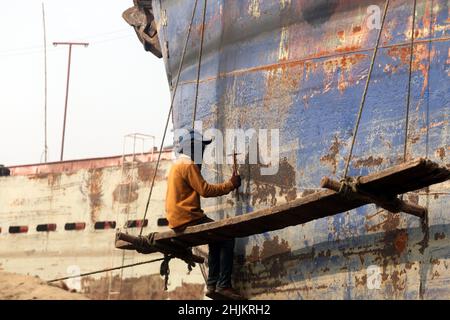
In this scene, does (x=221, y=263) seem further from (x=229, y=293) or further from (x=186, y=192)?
(x=186, y=192)

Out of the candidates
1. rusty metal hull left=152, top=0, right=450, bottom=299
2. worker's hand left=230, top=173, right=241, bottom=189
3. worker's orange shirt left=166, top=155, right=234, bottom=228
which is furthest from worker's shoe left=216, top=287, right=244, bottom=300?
worker's hand left=230, top=173, right=241, bottom=189

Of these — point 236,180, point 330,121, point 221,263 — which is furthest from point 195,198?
point 330,121

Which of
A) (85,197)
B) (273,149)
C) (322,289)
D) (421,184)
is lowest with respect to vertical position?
(322,289)

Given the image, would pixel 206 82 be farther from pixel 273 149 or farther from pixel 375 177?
pixel 375 177

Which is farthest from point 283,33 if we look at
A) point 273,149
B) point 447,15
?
point 447,15

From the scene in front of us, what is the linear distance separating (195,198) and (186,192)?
0.08 m

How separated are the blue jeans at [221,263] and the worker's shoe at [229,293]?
0.09ft

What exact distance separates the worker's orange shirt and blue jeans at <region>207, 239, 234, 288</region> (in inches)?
12.6

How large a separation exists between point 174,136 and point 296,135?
138 cm

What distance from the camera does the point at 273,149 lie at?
23.6 ft

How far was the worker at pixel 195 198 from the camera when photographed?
6.83 m

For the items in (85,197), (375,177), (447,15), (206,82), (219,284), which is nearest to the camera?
(375,177)

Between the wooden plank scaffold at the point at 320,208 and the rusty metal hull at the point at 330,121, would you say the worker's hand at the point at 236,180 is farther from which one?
the wooden plank scaffold at the point at 320,208

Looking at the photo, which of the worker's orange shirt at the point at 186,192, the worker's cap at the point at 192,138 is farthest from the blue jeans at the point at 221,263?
the worker's cap at the point at 192,138
